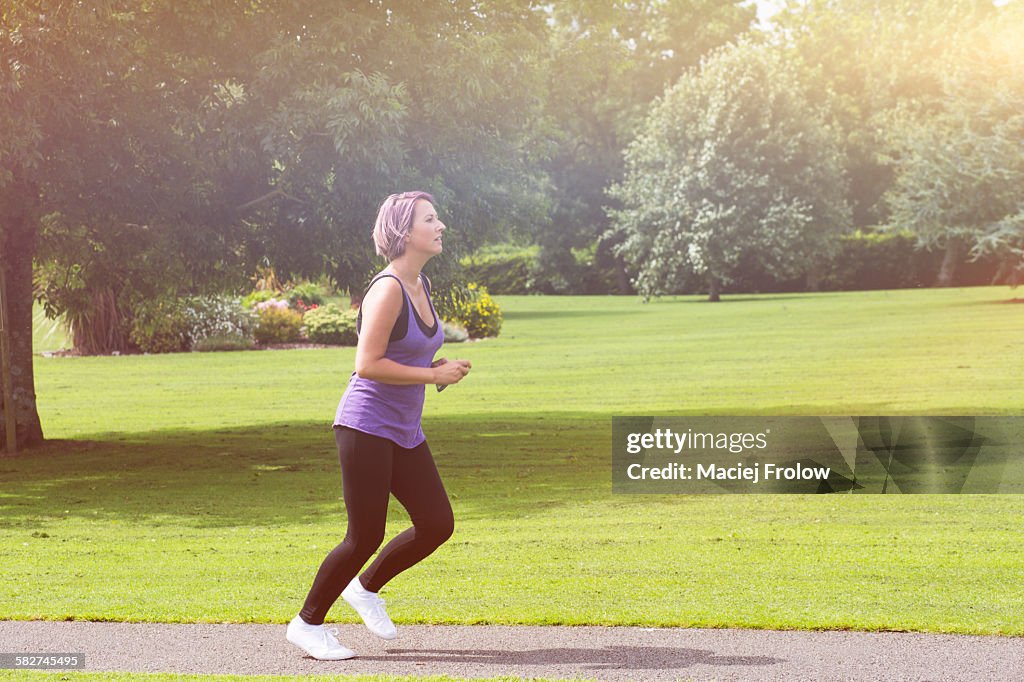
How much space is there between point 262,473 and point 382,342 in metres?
8.94

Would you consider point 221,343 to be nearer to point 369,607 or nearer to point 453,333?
point 453,333

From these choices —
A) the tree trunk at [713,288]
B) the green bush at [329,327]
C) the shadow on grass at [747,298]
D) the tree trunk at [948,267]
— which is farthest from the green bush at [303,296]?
the tree trunk at [948,267]

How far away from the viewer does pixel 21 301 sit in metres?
15.2

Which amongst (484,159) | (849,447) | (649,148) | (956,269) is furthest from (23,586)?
(956,269)

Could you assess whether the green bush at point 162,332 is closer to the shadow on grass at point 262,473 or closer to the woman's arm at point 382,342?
the shadow on grass at point 262,473

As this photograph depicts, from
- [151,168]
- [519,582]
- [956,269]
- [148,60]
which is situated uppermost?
[148,60]

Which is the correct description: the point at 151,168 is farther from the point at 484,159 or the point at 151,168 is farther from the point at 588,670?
the point at 588,670

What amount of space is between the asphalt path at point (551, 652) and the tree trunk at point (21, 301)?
7993 mm

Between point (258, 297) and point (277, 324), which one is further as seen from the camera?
point (258, 297)

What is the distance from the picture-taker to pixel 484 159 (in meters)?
14.4

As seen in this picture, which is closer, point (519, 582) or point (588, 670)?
point (588, 670)

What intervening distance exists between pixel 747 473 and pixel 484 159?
4.06m

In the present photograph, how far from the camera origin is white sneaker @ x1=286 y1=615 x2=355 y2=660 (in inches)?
231

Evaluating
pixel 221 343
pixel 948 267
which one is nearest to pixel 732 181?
pixel 948 267
